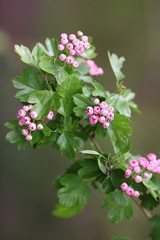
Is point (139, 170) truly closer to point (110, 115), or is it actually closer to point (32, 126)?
point (110, 115)

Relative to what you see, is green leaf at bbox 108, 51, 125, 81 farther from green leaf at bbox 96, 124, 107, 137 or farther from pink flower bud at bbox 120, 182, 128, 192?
pink flower bud at bbox 120, 182, 128, 192

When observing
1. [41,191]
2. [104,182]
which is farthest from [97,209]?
[104,182]

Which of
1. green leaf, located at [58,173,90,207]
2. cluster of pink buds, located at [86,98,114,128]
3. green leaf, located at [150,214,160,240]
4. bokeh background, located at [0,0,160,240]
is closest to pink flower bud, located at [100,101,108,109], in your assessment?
cluster of pink buds, located at [86,98,114,128]

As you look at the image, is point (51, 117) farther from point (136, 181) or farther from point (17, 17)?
point (17, 17)

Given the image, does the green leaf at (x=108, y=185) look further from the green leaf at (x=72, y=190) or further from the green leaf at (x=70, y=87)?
the green leaf at (x=70, y=87)

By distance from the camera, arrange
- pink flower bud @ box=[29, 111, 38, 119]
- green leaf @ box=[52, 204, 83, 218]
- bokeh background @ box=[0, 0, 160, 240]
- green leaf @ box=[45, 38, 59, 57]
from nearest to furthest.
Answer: pink flower bud @ box=[29, 111, 38, 119]
green leaf @ box=[45, 38, 59, 57]
green leaf @ box=[52, 204, 83, 218]
bokeh background @ box=[0, 0, 160, 240]
